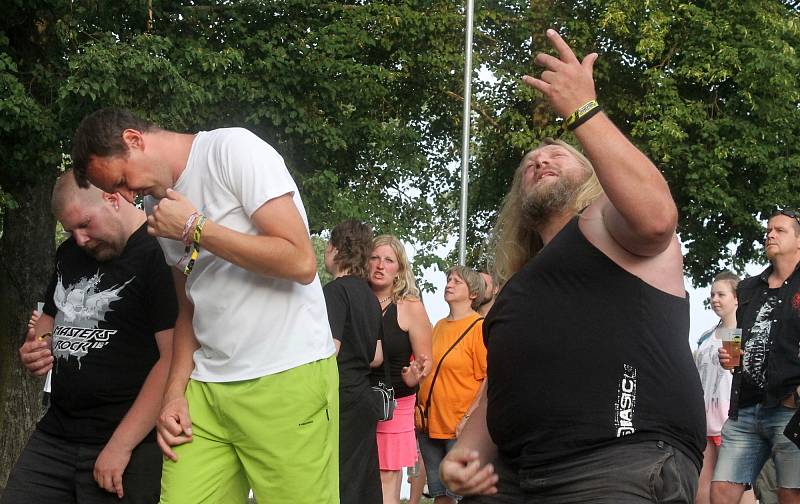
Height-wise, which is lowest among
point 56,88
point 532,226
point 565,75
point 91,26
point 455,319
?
point 455,319

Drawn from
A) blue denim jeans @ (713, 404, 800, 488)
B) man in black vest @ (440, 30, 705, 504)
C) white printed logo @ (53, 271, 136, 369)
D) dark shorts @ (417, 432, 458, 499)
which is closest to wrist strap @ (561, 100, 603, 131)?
man in black vest @ (440, 30, 705, 504)

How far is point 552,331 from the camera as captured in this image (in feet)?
9.82

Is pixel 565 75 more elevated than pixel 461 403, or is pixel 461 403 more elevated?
pixel 565 75

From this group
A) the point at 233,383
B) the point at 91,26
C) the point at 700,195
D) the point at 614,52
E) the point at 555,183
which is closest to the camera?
the point at 555,183

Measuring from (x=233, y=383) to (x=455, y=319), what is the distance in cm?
614

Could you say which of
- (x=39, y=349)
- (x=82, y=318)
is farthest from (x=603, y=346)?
(x=39, y=349)

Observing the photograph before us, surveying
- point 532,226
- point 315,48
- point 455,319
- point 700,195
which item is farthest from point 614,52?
point 532,226

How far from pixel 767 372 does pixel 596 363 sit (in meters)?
4.60

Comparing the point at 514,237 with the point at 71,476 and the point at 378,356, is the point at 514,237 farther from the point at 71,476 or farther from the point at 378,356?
the point at 378,356

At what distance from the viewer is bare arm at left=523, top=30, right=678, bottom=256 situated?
2641 mm

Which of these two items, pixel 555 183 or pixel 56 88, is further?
pixel 56 88

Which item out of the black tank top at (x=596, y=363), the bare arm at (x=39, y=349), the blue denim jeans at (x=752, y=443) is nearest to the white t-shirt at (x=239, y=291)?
the black tank top at (x=596, y=363)

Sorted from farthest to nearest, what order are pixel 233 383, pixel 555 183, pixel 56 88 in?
pixel 56 88 → pixel 233 383 → pixel 555 183

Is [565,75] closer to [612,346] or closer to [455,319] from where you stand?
[612,346]
